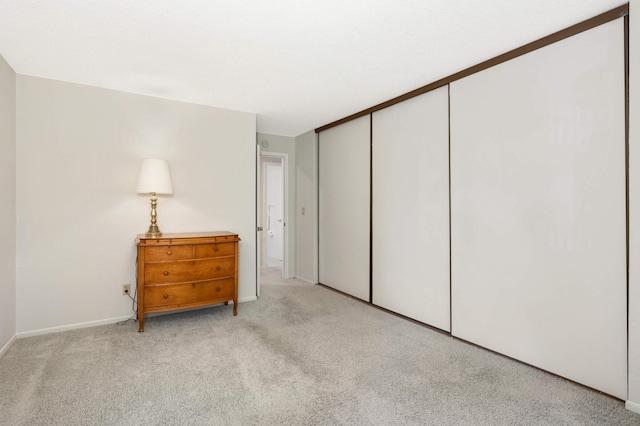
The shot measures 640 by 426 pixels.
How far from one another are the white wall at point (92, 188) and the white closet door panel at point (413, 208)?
1.94 metres

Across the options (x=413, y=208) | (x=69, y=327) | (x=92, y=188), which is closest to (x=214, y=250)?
(x=92, y=188)

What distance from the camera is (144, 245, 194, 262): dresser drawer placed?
3.07 m

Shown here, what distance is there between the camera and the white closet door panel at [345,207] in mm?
4062

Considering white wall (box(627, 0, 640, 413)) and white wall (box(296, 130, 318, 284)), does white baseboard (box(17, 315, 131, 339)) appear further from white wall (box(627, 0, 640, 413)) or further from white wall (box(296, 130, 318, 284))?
white wall (box(627, 0, 640, 413))

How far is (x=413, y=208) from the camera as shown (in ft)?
11.1

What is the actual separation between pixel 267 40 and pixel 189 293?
241 centimetres

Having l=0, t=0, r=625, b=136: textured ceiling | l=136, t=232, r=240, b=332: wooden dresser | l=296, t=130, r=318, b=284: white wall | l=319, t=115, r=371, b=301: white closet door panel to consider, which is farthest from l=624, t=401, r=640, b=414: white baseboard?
l=296, t=130, r=318, b=284: white wall

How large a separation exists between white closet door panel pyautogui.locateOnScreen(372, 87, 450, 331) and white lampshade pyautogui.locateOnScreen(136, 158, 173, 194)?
2276 mm

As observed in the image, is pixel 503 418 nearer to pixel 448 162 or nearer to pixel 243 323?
pixel 448 162

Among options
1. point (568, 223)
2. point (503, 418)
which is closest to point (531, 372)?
point (503, 418)

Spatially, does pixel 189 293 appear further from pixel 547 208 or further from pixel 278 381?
pixel 547 208

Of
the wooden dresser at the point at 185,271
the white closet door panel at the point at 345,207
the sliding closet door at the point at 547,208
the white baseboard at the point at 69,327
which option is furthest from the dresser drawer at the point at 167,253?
the sliding closet door at the point at 547,208

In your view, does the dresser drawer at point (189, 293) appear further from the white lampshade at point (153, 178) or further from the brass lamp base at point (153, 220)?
the white lampshade at point (153, 178)

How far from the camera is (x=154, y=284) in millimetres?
3104
